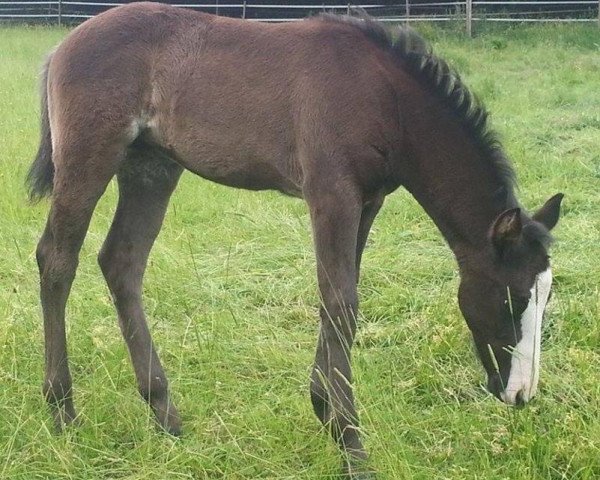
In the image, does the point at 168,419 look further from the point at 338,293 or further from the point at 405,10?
the point at 405,10

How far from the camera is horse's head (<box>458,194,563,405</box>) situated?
272 centimetres

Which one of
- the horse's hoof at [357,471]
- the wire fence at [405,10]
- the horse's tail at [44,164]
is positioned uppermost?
the horse's tail at [44,164]

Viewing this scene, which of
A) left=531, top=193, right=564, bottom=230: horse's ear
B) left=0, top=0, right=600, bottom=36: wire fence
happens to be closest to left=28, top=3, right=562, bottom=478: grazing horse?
left=531, top=193, right=564, bottom=230: horse's ear

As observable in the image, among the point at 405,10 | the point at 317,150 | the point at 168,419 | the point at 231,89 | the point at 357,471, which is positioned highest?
the point at 231,89

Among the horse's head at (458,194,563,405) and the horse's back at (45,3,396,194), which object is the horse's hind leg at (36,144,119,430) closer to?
the horse's back at (45,3,396,194)

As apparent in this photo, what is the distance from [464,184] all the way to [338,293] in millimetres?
615

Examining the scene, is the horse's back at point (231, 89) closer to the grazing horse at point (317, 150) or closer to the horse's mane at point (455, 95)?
the grazing horse at point (317, 150)

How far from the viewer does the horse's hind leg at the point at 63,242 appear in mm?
3074

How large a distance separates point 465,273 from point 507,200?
306mm

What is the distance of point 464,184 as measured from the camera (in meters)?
2.87

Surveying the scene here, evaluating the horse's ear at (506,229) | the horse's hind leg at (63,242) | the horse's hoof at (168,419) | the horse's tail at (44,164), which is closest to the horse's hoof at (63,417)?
the horse's hind leg at (63,242)

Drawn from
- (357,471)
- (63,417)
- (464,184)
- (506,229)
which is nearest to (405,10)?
(464,184)

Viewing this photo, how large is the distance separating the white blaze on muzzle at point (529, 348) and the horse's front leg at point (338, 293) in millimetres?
573

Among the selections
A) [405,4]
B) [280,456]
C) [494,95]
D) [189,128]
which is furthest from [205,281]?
[405,4]
